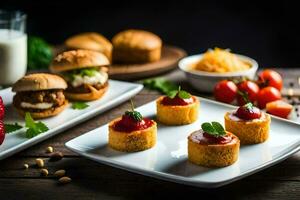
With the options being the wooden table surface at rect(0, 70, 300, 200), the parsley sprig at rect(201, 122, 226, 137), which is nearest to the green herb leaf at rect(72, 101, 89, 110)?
the wooden table surface at rect(0, 70, 300, 200)

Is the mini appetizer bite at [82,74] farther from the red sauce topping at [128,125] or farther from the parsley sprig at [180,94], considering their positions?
the red sauce topping at [128,125]

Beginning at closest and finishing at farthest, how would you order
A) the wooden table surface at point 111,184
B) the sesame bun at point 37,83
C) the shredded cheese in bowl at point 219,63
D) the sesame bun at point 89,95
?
the wooden table surface at point 111,184 → the sesame bun at point 37,83 → the sesame bun at point 89,95 → the shredded cheese in bowl at point 219,63

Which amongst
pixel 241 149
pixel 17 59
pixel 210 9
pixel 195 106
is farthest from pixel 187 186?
pixel 210 9

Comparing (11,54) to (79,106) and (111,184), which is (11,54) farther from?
(111,184)

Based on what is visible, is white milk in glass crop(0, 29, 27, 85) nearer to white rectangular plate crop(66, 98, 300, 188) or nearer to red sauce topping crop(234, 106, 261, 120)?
white rectangular plate crop(66, 98, 300, 188)

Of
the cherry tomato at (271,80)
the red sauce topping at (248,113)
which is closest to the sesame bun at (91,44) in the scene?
the cherry tomato at (271,80)
